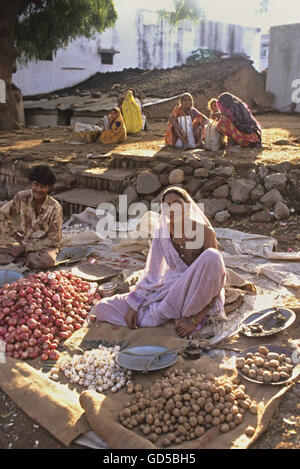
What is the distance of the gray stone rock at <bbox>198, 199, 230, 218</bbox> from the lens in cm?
575

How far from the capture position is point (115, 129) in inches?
354

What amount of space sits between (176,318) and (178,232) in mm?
637

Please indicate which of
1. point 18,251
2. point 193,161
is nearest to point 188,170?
point 193,161

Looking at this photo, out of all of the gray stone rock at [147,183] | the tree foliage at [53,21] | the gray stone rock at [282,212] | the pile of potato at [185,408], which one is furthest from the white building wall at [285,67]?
the pile of potato at [185,408]

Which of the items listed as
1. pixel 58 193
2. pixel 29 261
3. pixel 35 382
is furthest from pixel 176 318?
pixel 58 193

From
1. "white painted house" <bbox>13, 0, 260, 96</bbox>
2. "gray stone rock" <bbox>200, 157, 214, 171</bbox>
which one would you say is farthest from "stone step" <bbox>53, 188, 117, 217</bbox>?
"white painted house" <bbox>13, 0, 260, 96</bbox>

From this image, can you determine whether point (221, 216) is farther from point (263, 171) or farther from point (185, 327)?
point (185, 327)

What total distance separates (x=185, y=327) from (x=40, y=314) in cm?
107

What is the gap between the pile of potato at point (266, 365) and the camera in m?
2.58

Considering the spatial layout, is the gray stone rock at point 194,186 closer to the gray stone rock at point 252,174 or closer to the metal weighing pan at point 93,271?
the gray stone rock at point 252,174

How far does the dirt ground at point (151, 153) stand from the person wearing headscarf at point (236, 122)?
0.27 m

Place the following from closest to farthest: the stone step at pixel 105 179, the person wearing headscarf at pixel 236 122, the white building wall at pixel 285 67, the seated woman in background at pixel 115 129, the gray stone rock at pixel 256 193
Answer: the gray stone rock at pixel 256 193 < the stone step at pixel 105 179 < the person wearing headscarf at pixel 236 122 < the seated woman in background at pixel 115 129 < the white building wall at pixel 285 67

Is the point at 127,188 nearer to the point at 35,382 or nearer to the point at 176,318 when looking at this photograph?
the point at 176,318

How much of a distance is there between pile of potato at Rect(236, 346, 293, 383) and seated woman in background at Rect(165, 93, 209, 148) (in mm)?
5155
